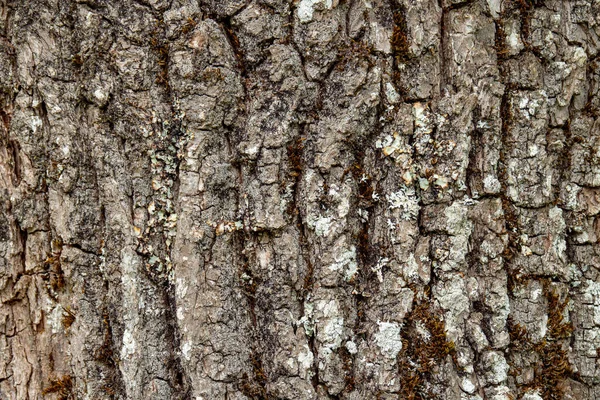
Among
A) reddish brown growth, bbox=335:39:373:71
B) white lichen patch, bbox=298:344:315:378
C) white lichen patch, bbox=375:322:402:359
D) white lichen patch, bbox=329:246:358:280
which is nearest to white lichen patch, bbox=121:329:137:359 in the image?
white lichen patch, bbox=298:344:315:378

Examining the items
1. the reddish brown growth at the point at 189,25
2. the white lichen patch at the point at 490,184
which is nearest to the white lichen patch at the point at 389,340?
the white lichen patch at the point at 490,184

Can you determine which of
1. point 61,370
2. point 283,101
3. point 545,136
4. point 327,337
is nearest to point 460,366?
point 327,337

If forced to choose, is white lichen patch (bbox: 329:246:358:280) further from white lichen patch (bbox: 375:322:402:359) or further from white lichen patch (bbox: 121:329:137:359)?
white lichen patch (bbox: 121:329:137:359)

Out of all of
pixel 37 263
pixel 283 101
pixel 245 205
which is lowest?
pixel 37 263

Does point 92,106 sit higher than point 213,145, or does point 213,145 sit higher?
point 92,106

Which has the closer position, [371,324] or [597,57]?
[371,324]

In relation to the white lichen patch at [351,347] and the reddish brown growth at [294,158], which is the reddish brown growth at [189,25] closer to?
the reddish brown growth at [294,158]

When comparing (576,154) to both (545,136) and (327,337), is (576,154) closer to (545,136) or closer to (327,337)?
(545,136)

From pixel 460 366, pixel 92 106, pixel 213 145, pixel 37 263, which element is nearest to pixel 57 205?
pixel 37 263
